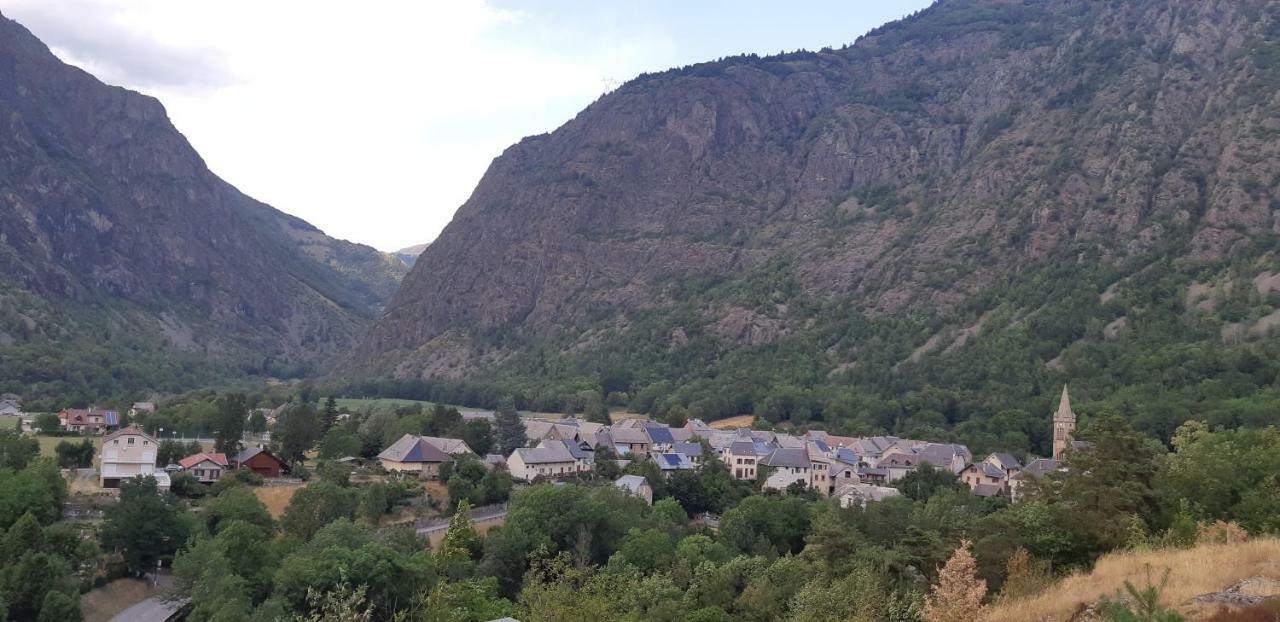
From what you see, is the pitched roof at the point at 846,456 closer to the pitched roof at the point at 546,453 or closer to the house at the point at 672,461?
the house at the point at 672,461

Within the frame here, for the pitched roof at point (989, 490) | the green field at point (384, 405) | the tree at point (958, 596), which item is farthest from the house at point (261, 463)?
the tree at point (958, 596)

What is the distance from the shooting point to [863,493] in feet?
216

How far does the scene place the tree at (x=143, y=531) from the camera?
147 feet

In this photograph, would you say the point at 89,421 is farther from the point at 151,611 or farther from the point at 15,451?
the point at 151,611

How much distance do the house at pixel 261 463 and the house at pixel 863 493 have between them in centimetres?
3579

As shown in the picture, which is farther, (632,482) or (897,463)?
(897,463)

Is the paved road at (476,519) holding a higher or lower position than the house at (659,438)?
lower

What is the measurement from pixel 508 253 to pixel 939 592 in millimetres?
182290

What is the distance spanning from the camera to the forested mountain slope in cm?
A: 10975

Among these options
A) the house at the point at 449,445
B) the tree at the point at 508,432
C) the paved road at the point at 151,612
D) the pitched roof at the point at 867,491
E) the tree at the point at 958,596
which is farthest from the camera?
the tree at the point at 508,432

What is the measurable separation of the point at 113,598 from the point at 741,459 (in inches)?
1816

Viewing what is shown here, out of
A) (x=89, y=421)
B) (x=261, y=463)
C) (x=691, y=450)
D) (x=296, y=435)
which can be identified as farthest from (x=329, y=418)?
(x=691, y=450)

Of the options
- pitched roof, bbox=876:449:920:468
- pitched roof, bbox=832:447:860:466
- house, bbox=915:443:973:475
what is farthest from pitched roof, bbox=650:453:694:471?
house, bbox=915:443:973:475

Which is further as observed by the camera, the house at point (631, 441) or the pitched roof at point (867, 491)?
the house at point (631, 441)
